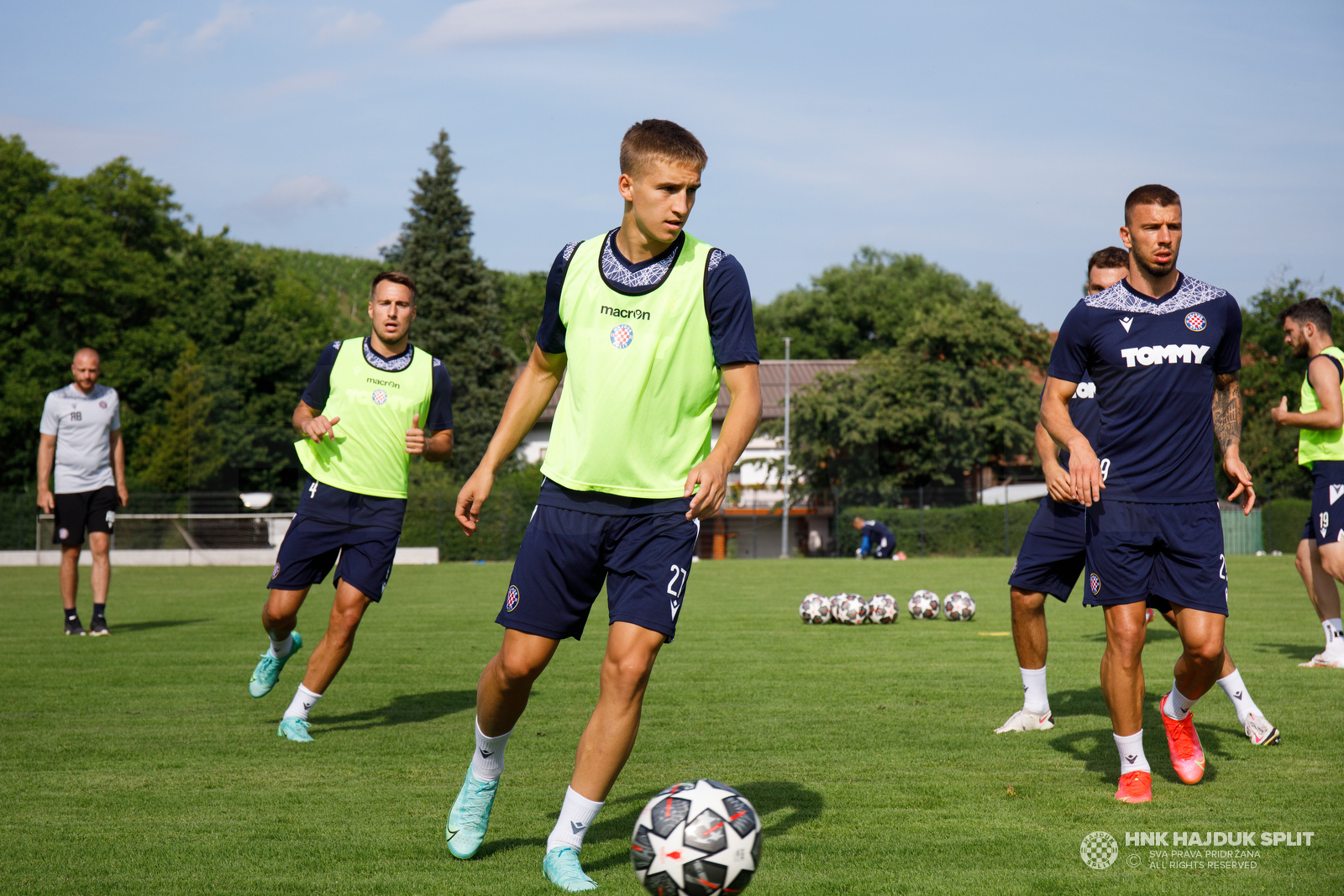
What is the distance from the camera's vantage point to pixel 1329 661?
9250mm

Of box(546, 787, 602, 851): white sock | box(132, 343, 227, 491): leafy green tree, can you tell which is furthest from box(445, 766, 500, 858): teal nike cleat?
box(132, 343, 227, 491): leafy green tree

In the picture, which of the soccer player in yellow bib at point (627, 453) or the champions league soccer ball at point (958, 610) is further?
the champions league soccer ball at point (958, 610)

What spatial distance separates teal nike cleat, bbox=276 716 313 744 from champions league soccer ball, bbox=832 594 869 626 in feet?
27.1

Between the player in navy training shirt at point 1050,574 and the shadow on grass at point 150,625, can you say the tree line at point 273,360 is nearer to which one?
the shadow on grass at point 150,625

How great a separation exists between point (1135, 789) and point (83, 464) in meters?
10.9

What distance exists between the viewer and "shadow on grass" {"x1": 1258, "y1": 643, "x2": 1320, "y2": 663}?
10.1m

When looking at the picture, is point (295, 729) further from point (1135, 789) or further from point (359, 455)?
point (1135, 789)

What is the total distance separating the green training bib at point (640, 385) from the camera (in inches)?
160

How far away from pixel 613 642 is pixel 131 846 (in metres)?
2.08

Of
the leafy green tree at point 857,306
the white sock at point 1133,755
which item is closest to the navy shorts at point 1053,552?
the white sock at point 1133,755

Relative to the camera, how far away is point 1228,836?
4.39 meters

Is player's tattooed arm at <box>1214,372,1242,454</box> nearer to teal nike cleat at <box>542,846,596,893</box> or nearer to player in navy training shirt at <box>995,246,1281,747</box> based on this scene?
A: player in navy training shirt at <box>995,246,1281,747</box>

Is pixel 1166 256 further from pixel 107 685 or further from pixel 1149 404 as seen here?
pixel 107 685

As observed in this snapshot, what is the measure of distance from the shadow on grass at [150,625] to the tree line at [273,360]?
2901 cm
